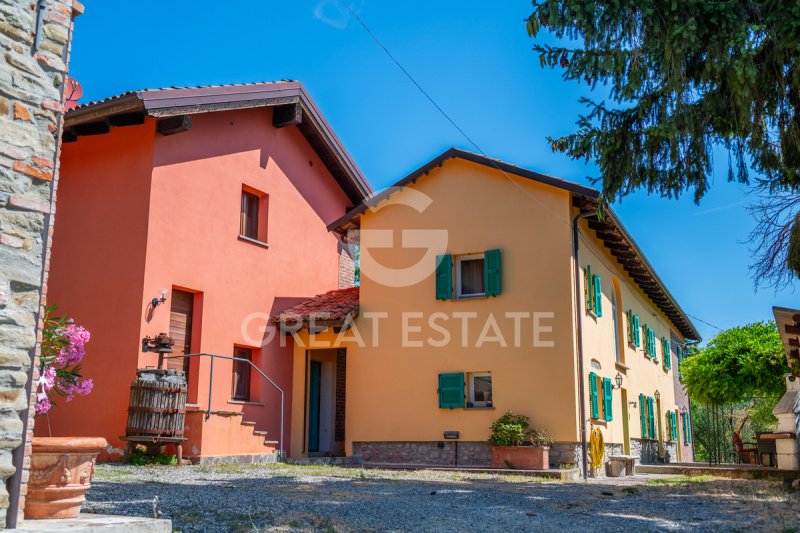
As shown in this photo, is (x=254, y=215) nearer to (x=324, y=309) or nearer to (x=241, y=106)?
(x=241, y=106)

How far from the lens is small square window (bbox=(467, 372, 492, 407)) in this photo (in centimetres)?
1404

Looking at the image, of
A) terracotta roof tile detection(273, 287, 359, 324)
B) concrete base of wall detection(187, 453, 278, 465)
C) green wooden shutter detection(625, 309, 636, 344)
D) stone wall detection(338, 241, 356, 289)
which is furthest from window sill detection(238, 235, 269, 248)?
green wooden shutter detection(625, 309, 636, 344)

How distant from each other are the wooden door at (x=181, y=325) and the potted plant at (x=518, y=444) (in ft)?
18.8

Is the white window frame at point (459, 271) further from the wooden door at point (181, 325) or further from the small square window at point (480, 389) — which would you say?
the wooden door at point (181, 325)

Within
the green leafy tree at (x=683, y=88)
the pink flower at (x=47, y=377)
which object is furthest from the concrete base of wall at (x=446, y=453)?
the pink flower at (x=47, y=377)

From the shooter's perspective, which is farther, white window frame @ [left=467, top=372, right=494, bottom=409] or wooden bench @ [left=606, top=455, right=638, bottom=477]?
wooden bench @ [left=606, top=455, right=638, bottom=477]

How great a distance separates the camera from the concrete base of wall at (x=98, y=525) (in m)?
4.19

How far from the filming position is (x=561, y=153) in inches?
357

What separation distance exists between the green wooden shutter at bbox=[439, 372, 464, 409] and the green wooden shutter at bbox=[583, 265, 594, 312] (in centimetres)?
284

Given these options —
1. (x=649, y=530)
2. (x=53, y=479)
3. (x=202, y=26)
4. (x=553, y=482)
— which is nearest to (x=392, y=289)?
(x=553, y=482)

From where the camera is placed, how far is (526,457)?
41.6 feet

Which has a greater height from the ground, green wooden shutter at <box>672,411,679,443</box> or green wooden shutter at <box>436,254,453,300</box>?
green wooden shutter at <box>436,254,453,300</box>

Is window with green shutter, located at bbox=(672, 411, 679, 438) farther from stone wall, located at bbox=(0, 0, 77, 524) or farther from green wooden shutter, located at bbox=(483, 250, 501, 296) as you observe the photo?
stone wall, located at bbox=(0, 0, 77, 524)

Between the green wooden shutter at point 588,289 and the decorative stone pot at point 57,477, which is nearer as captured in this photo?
the decorative stone pot at point 57,477
